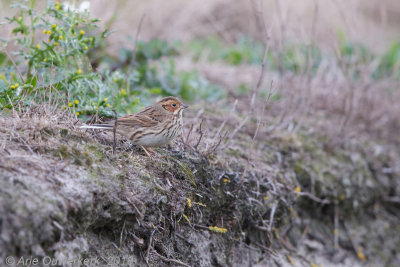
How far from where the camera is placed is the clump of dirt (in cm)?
296

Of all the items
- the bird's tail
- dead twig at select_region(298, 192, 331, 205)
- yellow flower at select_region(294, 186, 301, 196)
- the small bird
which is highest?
the bird's tail

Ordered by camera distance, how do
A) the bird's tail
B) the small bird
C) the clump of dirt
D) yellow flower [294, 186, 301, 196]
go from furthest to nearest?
yellow flower [294, 186, 301, 196]
the small bird
the bird's tail
the clump of dirt

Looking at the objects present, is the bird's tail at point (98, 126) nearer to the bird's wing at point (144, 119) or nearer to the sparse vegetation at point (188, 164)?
the sparse vegetation at point (188, 164)

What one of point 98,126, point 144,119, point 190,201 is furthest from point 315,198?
point 98,126

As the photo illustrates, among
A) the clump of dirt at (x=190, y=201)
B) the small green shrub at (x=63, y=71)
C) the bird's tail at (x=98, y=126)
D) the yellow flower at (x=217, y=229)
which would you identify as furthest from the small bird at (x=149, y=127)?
the yellow flower at (x=217, y=229)

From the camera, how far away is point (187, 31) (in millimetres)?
11789

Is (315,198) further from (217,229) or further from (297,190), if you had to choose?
(217,229)

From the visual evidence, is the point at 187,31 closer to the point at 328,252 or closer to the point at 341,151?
the point at 341,151

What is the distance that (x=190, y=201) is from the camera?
413 centimetres

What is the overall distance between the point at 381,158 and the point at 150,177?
4.79m

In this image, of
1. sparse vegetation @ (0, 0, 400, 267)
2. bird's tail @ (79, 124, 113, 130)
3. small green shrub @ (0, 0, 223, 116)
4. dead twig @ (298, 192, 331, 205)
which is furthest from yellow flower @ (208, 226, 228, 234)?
dead twig @ (298, 192, 331, 205)

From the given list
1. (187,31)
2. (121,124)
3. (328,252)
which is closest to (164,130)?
(121,124)

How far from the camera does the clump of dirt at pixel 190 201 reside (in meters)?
2.96

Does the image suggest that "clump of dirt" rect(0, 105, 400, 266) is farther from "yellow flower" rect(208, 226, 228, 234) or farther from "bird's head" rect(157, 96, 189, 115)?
"bird's head" rect(157, 96, 189, 115)
